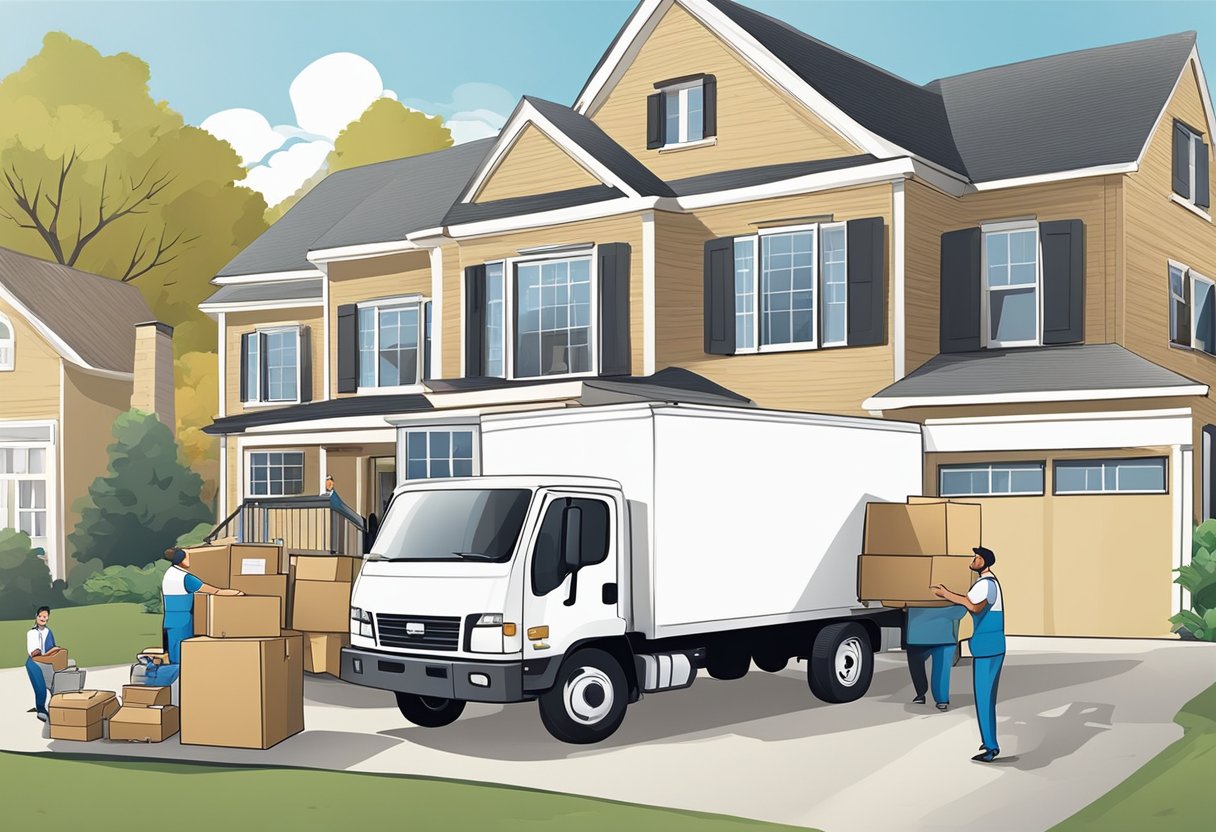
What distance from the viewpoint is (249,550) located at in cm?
1546

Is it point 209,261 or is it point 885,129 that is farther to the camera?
point 209,261

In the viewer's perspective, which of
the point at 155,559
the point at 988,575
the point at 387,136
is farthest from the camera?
the point at 387,136

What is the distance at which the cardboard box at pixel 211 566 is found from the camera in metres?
15.4

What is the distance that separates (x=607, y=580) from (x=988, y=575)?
331 cm

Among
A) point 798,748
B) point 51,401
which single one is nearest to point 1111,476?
point 798,748

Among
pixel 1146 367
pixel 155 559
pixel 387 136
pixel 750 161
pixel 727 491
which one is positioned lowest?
pixel 155 559

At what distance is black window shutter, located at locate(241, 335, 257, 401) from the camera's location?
31200mm

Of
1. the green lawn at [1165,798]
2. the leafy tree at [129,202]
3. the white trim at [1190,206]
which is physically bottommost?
the green lawn at [1165,798]

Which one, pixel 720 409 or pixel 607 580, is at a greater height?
pixel 720 409

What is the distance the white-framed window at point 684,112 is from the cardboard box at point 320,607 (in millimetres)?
11936

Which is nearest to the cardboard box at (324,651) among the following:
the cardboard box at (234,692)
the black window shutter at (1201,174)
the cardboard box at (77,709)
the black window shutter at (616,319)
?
the cardboard box at (234,692)

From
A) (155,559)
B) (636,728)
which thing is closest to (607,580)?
(636,728)

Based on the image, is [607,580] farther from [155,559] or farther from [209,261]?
[209,261]

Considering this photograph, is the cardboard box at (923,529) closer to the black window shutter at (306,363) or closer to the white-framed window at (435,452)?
the white-framed window at (435,452)
